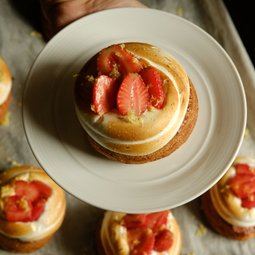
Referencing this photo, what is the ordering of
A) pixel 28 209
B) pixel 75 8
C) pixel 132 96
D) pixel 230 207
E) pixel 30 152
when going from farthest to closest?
pixel 30 152, pixel 230 207, pixel 28 209, pixel 75 8, pixel 132 96

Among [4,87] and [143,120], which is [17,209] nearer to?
[4,87]

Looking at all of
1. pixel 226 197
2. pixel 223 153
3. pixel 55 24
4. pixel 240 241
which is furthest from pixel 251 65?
pixel 223 153

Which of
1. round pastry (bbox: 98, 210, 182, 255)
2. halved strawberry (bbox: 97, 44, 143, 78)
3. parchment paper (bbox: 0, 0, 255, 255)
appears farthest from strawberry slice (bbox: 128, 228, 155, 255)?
halved strawberry (bbox: 97, 44, 143, 78)

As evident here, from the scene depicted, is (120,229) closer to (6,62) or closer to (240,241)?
(240,241)

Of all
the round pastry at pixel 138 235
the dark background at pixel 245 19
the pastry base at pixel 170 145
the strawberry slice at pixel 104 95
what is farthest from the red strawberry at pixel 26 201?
the dark background at pixel 245 19

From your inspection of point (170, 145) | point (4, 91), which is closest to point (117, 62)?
point (170, 145)
